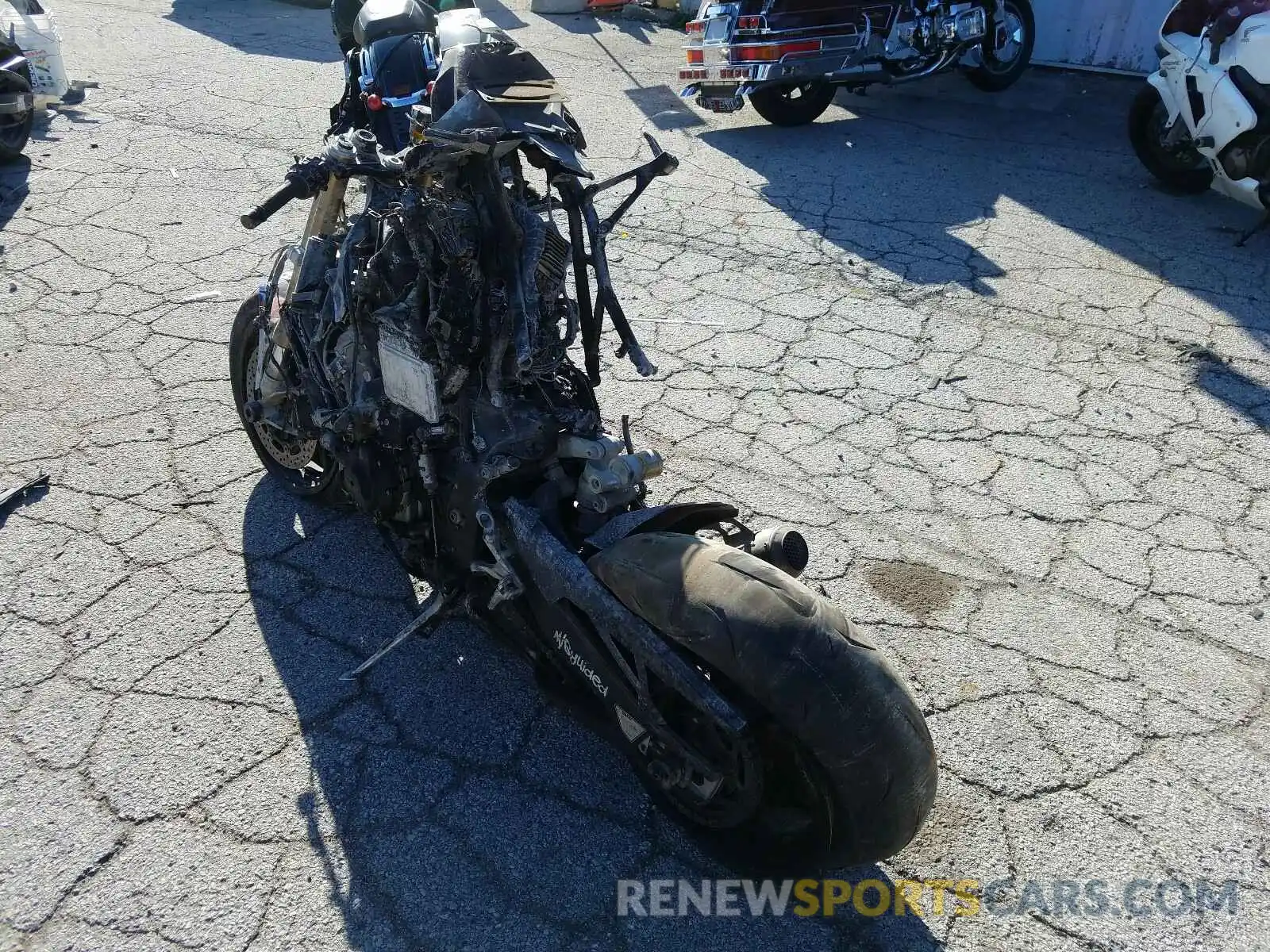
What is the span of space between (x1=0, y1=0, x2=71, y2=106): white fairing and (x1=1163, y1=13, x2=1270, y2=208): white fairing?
25.9ft

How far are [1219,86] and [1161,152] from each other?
71cm

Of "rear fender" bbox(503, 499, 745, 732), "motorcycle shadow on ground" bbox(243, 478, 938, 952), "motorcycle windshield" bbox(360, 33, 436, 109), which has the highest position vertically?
"motorcycle windshield" bbox(360, 33, 436, 109)

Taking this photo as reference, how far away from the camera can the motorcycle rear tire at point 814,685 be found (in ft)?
6.80

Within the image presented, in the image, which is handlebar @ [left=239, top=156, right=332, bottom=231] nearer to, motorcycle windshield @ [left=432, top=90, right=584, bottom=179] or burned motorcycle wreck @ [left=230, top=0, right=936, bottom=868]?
burned motorcycle wreck @ [left=230, top=0, right=936, bottom=868]

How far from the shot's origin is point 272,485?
3.80m

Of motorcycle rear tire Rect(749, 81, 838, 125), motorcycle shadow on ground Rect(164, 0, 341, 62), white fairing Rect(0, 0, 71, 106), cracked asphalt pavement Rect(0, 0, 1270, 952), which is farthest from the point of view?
motorcycle shadow on ground Rect(164, 0, 341, 62)

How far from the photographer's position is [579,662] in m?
2.47

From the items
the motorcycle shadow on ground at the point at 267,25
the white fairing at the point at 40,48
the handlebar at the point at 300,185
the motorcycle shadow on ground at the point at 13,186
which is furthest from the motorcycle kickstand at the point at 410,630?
the motorcycle shadow on ground at the point at 267,25

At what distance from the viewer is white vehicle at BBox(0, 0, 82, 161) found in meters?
6.54

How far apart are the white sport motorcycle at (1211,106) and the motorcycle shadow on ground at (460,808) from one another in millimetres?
5342

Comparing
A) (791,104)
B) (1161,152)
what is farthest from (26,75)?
(1161,152)

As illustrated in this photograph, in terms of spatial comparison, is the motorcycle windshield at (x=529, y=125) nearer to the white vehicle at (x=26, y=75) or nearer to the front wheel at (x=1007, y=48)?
the white vehicle at (x=26, y=75)

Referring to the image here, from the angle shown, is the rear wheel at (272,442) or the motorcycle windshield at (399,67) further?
the motorcycle windshield at (399,67)

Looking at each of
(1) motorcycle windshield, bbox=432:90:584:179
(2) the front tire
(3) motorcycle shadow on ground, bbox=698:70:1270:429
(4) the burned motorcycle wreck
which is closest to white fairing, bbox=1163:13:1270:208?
(2) the front tire
